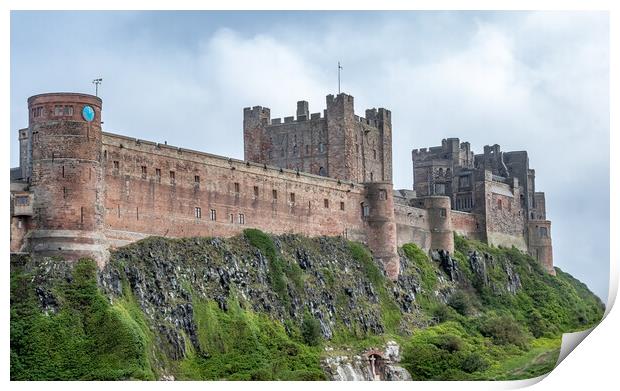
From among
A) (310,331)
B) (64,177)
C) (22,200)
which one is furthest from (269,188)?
(22,200)

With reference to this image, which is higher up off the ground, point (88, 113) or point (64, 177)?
point (88, 113)

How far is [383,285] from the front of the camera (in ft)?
298

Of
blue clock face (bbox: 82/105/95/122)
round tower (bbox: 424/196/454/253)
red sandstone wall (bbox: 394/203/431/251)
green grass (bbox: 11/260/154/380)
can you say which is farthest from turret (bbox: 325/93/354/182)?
green grass (bbox: 11/260/154/380)

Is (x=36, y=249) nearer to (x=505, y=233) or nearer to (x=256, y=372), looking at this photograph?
(x=256, y=372)

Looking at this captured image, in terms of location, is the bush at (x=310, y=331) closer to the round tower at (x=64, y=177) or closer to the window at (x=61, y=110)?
the round tower at (x=64, y=177)

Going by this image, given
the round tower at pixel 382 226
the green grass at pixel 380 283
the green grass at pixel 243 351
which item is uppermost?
the round tower at pixel 382 226

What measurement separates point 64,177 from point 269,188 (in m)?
21.3

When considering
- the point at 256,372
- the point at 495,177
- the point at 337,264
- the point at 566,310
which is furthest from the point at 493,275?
the point at 256,372

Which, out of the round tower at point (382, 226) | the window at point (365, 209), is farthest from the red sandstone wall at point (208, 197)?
the round tower at point (382, 226)

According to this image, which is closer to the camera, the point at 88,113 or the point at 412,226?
the point at 88,113

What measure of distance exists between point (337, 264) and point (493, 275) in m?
23.3

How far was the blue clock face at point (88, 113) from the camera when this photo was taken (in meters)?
66.8

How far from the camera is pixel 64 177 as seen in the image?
65.9 m

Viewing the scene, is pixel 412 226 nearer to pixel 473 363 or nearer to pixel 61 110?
pixel 473 363
